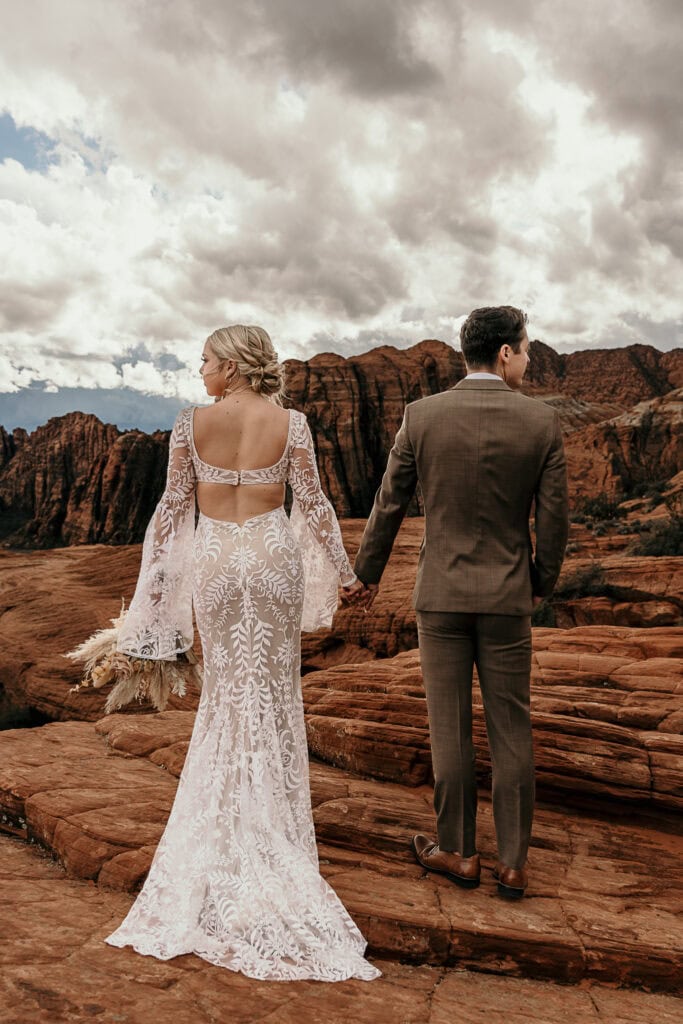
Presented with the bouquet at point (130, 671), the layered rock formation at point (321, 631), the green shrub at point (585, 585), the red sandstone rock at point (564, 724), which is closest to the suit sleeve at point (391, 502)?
the bouquet at point (130, 671)

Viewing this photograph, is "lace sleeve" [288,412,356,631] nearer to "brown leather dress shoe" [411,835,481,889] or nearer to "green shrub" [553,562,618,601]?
"brown leather dress shoe" [411,835,481,889]

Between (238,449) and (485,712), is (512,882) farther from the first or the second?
(238,449)

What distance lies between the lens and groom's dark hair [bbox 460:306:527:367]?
3.49 m

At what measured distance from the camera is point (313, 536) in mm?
3887

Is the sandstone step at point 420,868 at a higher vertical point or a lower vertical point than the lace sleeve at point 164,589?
lower

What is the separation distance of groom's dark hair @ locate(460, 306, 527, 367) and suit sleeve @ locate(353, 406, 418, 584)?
1.48 feet

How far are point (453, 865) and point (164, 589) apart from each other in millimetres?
2104

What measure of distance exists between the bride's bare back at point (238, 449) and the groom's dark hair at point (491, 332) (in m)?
1.07

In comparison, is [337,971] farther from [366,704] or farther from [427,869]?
[366,704]

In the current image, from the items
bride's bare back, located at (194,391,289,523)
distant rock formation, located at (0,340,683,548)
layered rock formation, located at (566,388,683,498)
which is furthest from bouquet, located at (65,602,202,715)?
distant rock formation, located at (0,340,683,548)

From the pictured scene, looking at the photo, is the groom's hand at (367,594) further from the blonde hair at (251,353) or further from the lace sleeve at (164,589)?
the blonde hair at (251,353)

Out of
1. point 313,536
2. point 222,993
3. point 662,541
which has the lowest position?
point 222,993

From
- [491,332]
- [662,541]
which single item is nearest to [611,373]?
[662,541]

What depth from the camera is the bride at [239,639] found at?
324 cm
